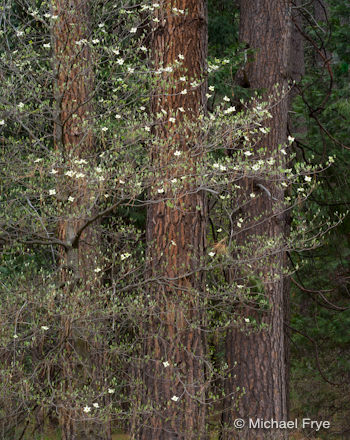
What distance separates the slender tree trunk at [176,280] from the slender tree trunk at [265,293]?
0.81 meters

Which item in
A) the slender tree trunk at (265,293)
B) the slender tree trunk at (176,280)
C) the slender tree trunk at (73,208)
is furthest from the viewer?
the slender tree trunk at (265,293)

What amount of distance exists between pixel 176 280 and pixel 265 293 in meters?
1.53

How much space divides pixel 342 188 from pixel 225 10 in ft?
12.6

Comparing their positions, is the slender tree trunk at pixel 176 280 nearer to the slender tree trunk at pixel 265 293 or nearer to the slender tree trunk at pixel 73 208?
the slender tree trunk at pixel 73 208

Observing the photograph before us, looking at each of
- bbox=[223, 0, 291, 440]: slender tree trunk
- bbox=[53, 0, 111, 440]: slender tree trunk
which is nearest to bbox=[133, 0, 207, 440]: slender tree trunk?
bbox=[53, 0, 111, 440]: slender tree trunk

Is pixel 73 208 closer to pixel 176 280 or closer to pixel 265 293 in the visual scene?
pixel 176 280

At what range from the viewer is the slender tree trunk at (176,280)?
6441 millimetres

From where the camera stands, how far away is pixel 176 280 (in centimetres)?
665

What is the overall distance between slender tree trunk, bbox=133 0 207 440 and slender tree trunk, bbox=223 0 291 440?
0.81 metres

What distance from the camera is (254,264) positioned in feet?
22.8

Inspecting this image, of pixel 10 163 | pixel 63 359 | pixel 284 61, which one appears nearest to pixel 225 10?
pixel 284 61

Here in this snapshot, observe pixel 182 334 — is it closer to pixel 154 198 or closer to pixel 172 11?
pixel 154 198

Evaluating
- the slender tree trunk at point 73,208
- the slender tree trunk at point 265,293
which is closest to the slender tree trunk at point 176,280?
the slender tree trunk at point 73,208

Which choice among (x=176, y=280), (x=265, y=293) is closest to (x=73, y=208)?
(x=176, y=280)
